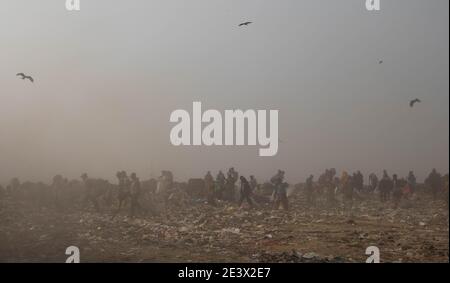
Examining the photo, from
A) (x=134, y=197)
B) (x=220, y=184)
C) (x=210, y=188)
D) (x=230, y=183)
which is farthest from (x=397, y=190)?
(x=134, y=197)

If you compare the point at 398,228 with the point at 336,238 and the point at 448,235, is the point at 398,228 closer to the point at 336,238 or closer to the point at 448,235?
the point at 448,235

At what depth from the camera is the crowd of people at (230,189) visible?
39.5 ft

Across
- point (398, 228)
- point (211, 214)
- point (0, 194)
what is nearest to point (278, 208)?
point (211, 214)

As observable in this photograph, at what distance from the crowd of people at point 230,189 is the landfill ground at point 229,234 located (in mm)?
426

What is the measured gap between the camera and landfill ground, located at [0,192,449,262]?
9.37 m

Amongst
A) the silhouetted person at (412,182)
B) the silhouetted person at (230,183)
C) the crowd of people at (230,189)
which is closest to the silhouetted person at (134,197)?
the crowd of people at (230,189)

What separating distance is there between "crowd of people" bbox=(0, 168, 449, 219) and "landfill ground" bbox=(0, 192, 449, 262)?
426 mm

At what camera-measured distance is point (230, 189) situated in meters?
12.8

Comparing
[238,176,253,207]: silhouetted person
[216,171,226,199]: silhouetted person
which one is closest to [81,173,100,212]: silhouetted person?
[216,171,226,199]: silhouetted person

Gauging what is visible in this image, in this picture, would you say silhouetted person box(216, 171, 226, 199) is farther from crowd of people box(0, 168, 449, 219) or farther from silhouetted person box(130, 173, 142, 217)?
silhouetted person box(130, 173, 142, 217)

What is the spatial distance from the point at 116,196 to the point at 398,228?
24.4ft

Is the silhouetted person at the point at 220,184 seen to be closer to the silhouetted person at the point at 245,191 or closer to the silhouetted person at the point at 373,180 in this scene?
the silhouetted person at the point at 245,191

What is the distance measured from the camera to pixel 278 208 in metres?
12.0
